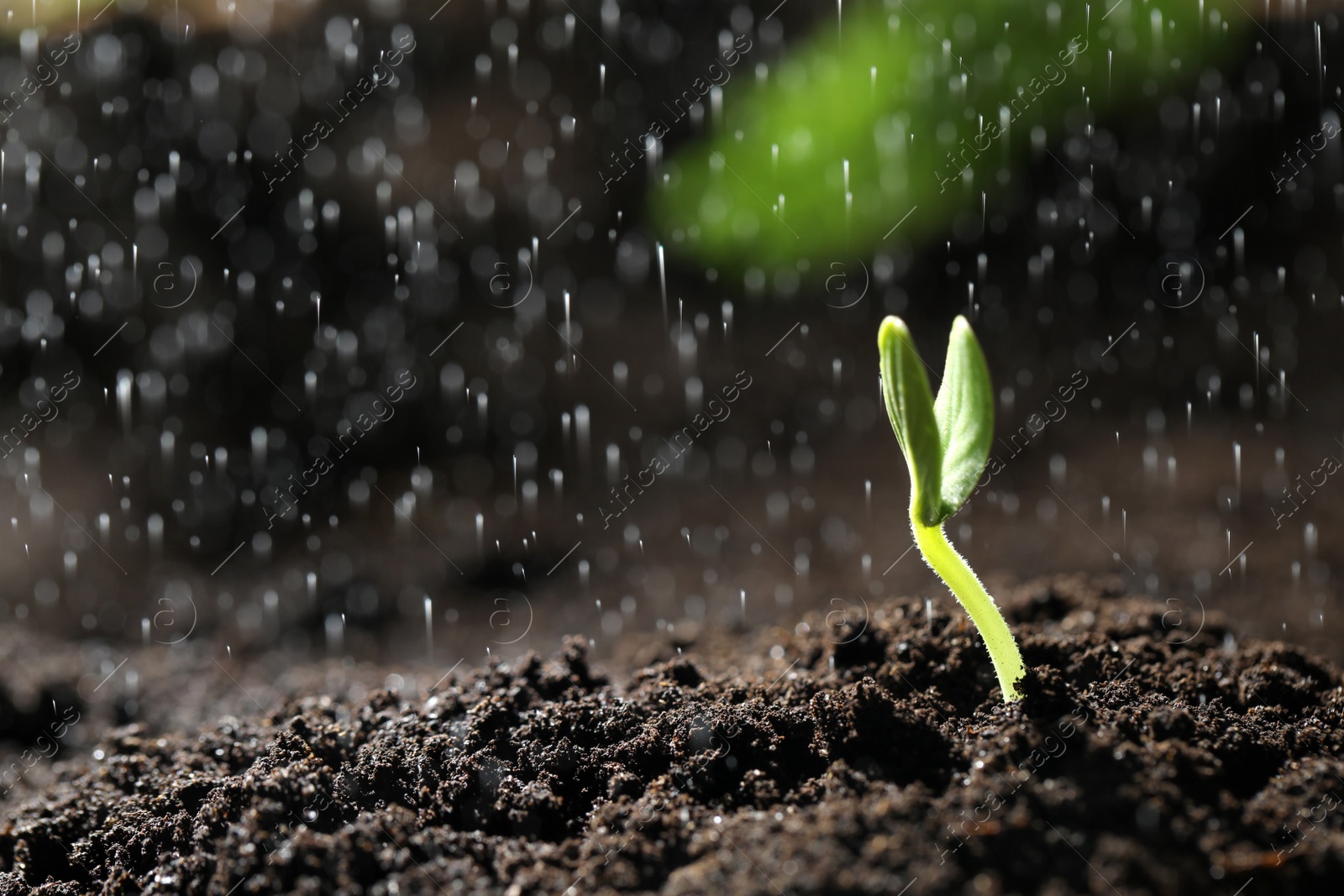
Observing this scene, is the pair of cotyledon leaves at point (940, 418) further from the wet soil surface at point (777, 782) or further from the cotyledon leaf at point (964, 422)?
the wet soil surface at point (777, 782)

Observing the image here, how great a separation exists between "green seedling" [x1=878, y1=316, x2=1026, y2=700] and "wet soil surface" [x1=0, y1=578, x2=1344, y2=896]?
0.38ft

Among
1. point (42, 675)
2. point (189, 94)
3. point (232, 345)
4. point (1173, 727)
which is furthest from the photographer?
point (189, 94)

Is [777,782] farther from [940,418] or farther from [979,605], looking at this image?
[940,418]

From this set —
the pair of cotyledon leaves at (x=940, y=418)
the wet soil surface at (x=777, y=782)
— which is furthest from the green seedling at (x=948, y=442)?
the wet soil surface at (x=777, y=782)

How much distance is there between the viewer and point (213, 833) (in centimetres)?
107

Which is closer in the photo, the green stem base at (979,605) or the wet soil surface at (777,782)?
the wet soil surface at (777,782)

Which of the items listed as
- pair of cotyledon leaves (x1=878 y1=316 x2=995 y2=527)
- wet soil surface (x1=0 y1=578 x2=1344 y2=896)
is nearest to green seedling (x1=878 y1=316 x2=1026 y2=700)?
pair of cotyledon leaves (x1=878 y1=316 x2=995 y2=527)

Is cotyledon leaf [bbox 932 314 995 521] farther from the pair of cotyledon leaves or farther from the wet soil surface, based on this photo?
the wet soil surface

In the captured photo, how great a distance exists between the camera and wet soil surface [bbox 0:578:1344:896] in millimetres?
866

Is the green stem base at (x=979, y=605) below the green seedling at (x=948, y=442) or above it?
below

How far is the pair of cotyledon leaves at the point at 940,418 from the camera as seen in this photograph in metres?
0.96

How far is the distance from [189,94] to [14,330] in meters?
1.34

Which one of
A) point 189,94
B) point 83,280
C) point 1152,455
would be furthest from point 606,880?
point 189,94

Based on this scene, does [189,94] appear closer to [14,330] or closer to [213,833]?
[14,330]
